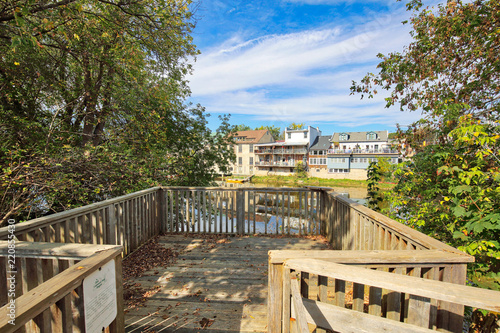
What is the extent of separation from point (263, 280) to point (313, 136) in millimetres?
36920

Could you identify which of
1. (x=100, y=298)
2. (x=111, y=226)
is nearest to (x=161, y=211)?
(x=111, y=226)

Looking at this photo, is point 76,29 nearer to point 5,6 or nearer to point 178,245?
point 5,6

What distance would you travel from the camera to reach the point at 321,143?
36156mm

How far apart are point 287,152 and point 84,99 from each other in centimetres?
3375

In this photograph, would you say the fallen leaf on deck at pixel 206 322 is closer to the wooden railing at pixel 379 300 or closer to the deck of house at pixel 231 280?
the deck of house at pixel 231 280

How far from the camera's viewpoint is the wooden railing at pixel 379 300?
1.01 metres

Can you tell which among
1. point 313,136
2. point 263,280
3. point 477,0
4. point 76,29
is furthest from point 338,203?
point 313,136

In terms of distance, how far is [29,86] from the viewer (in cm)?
484

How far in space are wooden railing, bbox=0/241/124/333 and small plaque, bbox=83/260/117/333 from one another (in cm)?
2

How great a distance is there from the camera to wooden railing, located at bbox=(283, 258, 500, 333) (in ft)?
3.32

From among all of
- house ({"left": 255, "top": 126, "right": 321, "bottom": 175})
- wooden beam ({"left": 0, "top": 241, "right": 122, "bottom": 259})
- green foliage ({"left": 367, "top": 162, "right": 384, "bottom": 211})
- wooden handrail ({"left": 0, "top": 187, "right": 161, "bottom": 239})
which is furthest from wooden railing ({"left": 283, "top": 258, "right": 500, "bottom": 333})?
house ({"left": 255, "top": 126, "right": 321, "bottom": 175})

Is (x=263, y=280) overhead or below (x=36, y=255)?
below

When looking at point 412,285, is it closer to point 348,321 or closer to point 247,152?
point 348,321

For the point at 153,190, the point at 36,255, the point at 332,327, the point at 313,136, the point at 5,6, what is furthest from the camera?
the point at 313,136
